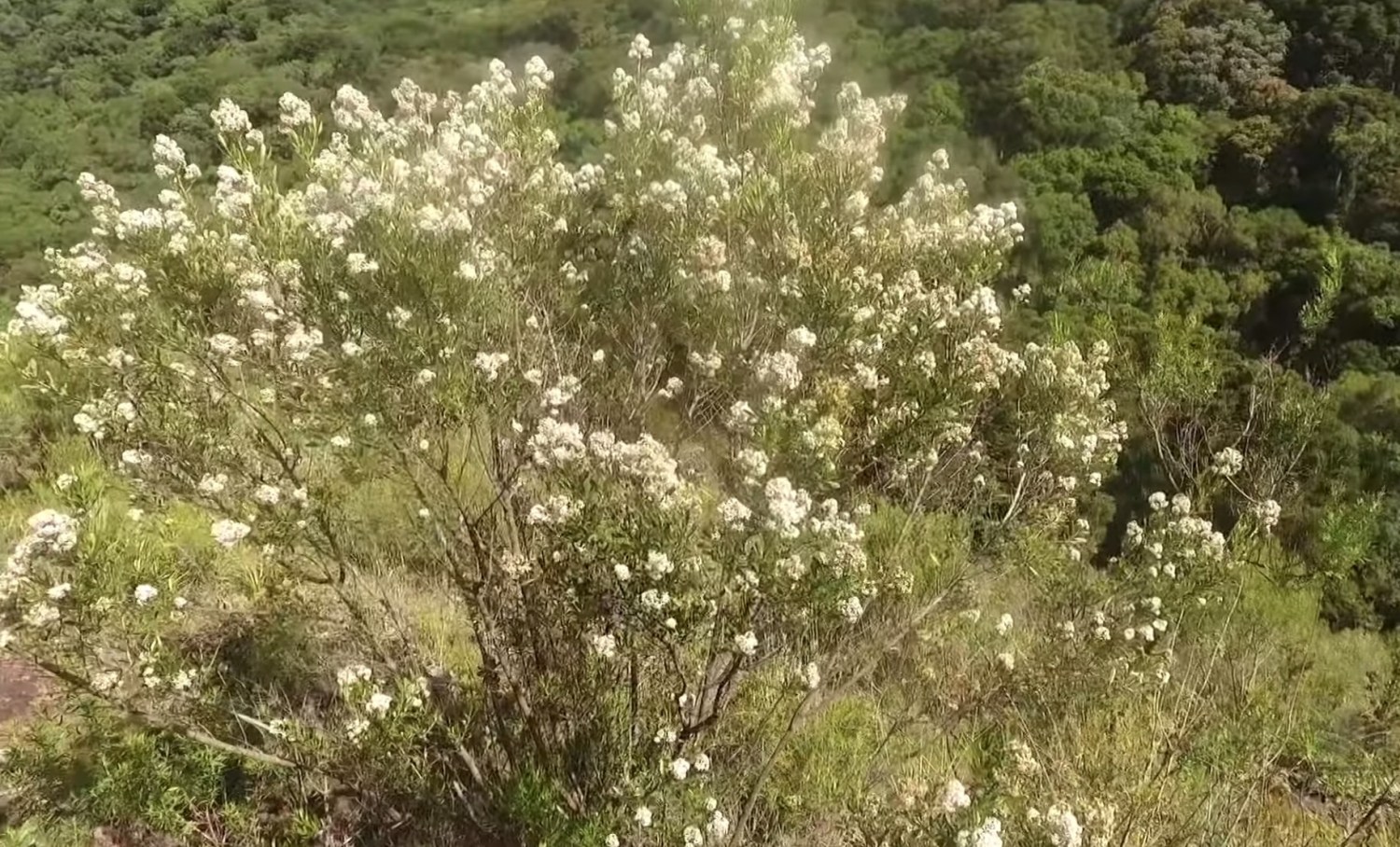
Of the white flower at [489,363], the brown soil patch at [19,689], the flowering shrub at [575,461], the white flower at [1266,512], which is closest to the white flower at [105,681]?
the flowering shrub at [575,461]

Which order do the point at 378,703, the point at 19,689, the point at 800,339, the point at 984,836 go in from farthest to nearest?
the point at 19,689, the point at 800,339, the point at 378,703, the point at 984,836

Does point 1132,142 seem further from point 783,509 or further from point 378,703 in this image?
point 378,703

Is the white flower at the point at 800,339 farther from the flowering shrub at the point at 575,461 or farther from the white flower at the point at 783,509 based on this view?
the white flower at the point at 783,509

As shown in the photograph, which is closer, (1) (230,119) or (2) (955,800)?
(2) (955,800)

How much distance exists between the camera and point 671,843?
12.6ft

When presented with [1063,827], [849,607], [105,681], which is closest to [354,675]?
[105,681]

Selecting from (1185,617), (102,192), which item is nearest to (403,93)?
(102,192)

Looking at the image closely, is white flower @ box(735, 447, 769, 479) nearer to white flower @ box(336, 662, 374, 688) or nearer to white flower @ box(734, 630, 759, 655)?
white flower @ box(734, 630, 759, 655)

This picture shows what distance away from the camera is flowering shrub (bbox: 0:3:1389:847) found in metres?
3.74

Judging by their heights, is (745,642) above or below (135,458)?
below

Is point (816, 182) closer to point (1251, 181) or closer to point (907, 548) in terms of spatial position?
point (907, 548)

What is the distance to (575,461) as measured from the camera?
3660 millimetres

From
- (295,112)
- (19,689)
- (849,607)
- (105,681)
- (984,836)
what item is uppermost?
(295,112)

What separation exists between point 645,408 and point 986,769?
8.09ft
